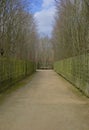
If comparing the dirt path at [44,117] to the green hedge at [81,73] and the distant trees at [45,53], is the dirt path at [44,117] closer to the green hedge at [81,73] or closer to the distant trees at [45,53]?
the green hedge at [81,73]

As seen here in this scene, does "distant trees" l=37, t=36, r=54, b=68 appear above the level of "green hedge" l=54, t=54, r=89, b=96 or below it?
above

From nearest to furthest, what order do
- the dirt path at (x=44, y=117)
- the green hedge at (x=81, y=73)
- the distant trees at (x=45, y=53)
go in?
the dirt path at (x=44, y=117) < the green hedge at (x=81, y=73) < the distant trees at (x=45, y=53)

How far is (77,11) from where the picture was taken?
2052 centimetres

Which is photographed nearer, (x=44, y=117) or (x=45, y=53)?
(x=44, y=117)

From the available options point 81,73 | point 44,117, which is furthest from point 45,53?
point 44,117

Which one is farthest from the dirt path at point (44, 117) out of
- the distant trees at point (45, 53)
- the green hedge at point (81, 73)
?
the distant trees at point (45, 53)

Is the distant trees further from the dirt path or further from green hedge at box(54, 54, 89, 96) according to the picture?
the dirt path

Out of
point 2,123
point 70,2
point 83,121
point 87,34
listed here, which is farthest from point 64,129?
point 70,2

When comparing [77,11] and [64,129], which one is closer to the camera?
[64,129]

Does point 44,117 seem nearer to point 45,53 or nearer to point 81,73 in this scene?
point 81,73

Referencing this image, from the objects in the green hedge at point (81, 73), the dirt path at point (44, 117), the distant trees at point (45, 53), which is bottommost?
the dirt path at point (44, 117)

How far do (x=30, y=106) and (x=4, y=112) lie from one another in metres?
1.30

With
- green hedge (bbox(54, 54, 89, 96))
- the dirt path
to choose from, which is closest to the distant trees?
green hedge (bbox(54, 54, 89, 96))

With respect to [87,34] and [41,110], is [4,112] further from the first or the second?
[87,34]
